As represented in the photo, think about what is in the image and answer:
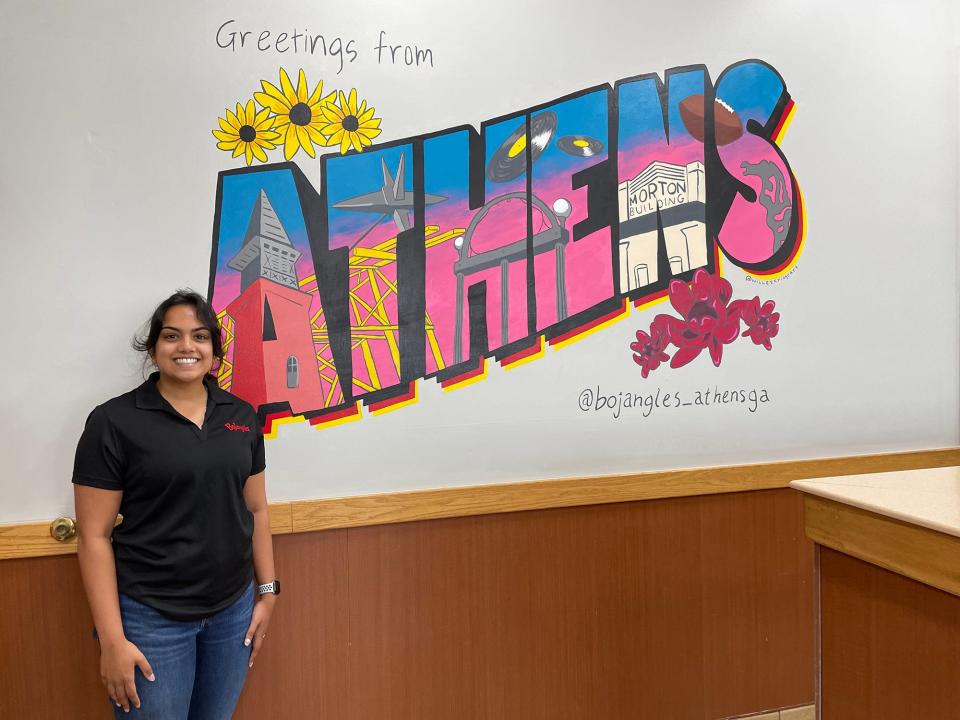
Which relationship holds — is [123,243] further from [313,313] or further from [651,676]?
[651,676]

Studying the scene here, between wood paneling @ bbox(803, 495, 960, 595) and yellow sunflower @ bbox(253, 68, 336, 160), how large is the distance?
155cm

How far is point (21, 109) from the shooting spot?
1779 mm

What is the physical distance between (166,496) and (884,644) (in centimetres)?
150

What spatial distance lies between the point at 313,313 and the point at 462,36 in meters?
0.91

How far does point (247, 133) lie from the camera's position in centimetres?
194

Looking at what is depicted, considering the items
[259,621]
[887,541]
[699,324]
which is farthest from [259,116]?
[887,541]

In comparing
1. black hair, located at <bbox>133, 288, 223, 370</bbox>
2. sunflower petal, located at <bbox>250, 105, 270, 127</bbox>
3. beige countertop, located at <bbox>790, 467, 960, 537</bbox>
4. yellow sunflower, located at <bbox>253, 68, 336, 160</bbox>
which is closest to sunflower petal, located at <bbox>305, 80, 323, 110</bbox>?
yellow sunflower, located at <bbox>253, 68, 336, 160</bbox>

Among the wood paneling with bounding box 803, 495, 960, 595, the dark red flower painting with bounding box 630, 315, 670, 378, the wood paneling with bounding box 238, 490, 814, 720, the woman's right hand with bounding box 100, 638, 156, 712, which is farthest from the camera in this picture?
the dark red flower painting with bounding box 630, 315, 670, 378

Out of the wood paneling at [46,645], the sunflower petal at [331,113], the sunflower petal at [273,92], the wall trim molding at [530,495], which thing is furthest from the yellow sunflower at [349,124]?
the wood paneling at [46,645]

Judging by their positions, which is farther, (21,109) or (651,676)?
(651,676)

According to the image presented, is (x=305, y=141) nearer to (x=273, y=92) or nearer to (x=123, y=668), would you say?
(x=273, y=92)

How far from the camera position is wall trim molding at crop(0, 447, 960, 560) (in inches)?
71.6

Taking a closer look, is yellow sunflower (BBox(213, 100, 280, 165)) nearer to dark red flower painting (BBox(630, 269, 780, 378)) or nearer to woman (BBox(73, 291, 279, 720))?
woman (BBox(73, 291, 279, 720))

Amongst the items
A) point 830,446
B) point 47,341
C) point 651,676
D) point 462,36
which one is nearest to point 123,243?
point 47,341
